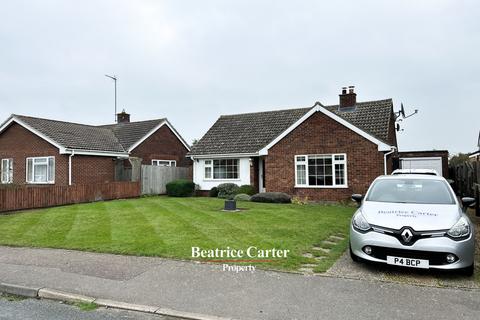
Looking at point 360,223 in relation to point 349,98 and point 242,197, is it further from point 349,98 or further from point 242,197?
point 349,98

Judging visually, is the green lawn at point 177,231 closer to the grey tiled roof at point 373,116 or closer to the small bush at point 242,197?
the small bush at point 242,197

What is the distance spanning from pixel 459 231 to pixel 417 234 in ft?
2.16

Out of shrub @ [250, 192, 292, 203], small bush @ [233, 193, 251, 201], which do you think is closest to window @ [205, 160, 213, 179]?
small bush @ [233, 193, 251, 201]

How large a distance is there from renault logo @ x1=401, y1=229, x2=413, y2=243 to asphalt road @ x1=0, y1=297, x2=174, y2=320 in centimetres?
368

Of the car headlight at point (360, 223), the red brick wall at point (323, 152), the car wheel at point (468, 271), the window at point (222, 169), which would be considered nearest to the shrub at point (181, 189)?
the window at point (222, 169)

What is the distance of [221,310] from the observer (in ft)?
13.9

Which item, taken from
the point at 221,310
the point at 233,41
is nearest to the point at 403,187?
the point at 221,310

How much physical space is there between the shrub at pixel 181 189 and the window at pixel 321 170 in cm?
694

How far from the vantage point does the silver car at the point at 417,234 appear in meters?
5.21

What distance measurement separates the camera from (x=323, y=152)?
1641 centimetres

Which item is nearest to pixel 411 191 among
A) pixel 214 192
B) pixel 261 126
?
pixel 214 192

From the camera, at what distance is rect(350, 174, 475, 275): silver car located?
5207 mm

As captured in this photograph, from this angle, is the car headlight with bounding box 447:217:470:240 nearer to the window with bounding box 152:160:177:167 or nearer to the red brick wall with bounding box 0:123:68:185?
the red brick wall with bounding box 0:123:68:185

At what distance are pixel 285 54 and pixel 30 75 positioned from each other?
14043 mm
